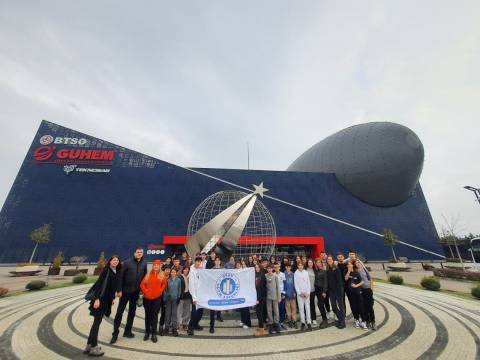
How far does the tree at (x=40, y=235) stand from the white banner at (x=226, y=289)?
1178 inches

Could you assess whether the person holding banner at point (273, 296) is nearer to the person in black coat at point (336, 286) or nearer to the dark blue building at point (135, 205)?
the person in black coat at point (336, 286)

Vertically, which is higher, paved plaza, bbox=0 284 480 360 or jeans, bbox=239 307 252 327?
jeans, bbox=239 307 252 327

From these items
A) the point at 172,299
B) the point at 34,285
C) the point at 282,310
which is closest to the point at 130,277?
the point at 172,299

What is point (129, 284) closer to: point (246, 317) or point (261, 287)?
point (261, 287)

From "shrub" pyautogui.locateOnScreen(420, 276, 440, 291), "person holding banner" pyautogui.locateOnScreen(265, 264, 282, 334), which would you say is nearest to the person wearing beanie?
"person holding banner" pyautogui.locateOnScreen(265, 264, 282, 334)

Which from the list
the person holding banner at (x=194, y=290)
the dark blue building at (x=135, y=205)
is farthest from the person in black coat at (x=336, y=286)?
the dark blue building at (x=135, y=205)

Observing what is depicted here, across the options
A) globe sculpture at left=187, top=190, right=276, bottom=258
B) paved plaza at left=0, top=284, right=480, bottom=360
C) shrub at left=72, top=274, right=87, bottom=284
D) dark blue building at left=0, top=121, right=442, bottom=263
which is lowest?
paved plaza at left=0, top=284, right=480, bottom=360

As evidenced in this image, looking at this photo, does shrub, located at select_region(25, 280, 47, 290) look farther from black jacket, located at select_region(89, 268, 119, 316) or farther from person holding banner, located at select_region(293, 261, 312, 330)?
person holding banner, located at select_region(293, 261, 312, 330)

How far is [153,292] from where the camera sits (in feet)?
18.7

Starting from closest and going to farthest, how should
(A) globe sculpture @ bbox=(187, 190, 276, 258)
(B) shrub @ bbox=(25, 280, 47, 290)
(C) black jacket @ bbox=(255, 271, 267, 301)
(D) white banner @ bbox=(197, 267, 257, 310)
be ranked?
(C) black jacket @ bbox=(255, 271, 267, 301)
(D) white banner @ bbox=(197, 267, 257, 310)
(A) globe sculpture @ bbox=(187, 190, 276, 258)
(B) shrub @ bbox=(25, 280, 47, 290)

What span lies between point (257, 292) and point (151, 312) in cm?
303

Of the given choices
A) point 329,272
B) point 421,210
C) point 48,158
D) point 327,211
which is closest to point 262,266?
point 329,272

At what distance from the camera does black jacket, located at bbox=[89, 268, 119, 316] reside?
5.05 metres

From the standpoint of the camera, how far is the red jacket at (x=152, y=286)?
569 centimetres
